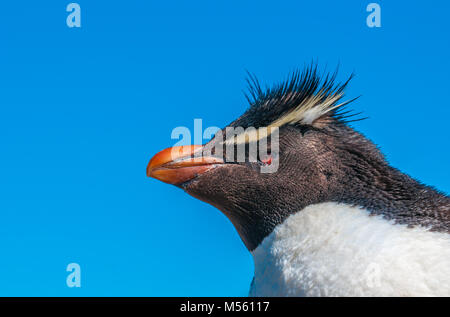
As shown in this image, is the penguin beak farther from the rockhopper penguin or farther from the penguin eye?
the penguin eye

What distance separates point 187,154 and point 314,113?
80 cm

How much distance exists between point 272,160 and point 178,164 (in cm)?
56

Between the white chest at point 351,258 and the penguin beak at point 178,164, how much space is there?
0.62 m

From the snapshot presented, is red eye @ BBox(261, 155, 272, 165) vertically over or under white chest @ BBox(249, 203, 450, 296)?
over

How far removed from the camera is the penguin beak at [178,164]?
281cm

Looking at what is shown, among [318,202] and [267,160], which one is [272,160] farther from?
[318,202]

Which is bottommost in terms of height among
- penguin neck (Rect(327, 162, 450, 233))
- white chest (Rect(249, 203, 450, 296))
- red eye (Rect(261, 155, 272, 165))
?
white chest (Rect(249, 203, 450, 296))

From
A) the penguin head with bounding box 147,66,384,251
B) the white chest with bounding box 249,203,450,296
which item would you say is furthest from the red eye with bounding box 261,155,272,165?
the white chest with bounding box 249,203,450,296

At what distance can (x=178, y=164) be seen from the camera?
2.82 m

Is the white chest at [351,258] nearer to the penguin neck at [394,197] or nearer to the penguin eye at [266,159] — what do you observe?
the penguin neck at [394,197]

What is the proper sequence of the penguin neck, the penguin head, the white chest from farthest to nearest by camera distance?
the penguin head
the penguin neck
the white chest

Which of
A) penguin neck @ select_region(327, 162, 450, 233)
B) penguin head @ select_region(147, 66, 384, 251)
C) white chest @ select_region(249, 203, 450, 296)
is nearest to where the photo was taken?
white chest @ select_region(249, 203, 450, 296)

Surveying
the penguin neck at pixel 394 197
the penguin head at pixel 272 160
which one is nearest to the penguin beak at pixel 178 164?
the penguin head at pixel 272 160

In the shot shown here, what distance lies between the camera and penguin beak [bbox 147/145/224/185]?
281 centimetres
